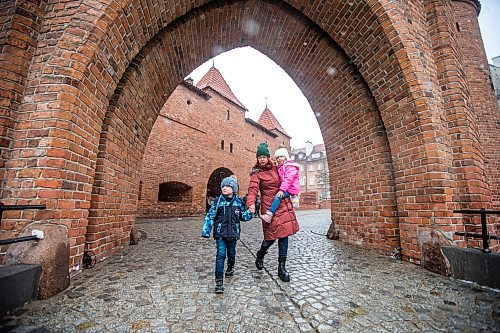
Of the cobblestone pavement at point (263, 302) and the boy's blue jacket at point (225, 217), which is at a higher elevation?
the boy's blue jacket at point (225, 217)

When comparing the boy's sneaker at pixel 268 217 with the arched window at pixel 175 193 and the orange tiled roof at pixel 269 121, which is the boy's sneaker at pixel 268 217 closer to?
the arched window at pixel 175 193

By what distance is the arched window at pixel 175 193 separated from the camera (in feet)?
46.8

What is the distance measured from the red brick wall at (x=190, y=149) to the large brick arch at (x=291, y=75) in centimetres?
829

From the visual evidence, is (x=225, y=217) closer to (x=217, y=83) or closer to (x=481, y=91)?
(x=481, y=91)

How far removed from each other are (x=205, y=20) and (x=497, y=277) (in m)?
5.60

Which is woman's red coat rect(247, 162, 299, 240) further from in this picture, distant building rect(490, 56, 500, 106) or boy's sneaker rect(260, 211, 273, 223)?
distant building rect(490, 56, 500, 106)

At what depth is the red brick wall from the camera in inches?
486

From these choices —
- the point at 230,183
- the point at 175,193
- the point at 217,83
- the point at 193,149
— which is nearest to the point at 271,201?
the point at 230,183

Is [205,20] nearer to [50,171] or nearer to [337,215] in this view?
[50,171]

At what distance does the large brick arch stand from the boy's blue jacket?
145 centimetres

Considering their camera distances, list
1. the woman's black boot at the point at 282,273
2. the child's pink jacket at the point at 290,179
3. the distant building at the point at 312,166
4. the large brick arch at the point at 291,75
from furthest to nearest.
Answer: the distant building at the point at 312,166 → the child's pink jacket at the point at 290,179 → the woman's black boot at the point at 282,273 → the large brick arch at the point at 291,75

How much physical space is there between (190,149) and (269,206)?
12.3m

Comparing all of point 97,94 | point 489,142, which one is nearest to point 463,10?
point 489,142

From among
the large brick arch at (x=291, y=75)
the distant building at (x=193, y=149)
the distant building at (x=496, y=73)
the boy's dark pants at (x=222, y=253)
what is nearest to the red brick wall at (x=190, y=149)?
the distant building at (x=193, y=149)
